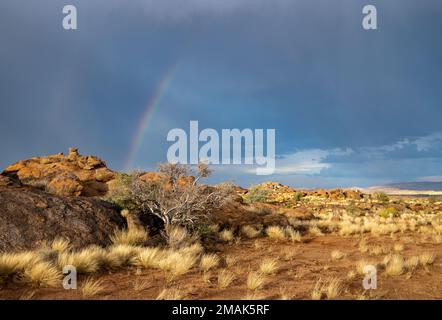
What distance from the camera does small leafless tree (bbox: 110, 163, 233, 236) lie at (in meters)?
16.0

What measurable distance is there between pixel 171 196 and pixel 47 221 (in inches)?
233

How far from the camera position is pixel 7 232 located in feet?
34.7

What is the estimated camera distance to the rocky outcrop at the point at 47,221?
10695mm

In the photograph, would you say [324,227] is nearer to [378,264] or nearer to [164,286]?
[378,264]

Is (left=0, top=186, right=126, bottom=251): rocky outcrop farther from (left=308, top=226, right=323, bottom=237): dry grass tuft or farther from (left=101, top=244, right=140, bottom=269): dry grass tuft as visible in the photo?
(left=308, top=226, right=323, bottom=237): dry grass tuft

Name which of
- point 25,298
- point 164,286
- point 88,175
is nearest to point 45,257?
point 25,298

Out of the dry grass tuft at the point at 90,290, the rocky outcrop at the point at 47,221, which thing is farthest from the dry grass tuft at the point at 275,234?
the dry grass tuft at the point at 90,290

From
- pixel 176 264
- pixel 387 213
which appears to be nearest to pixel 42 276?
pixel 176 264

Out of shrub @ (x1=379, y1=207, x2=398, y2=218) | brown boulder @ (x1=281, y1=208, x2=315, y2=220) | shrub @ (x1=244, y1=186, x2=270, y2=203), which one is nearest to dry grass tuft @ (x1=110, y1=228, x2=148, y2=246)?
brown boulder @ (x1=281, y1=208, x2=315, y2=220)

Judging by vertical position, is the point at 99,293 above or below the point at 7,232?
below

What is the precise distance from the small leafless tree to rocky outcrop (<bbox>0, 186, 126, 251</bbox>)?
2.76 metres

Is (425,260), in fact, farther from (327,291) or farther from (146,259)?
(146,259)
